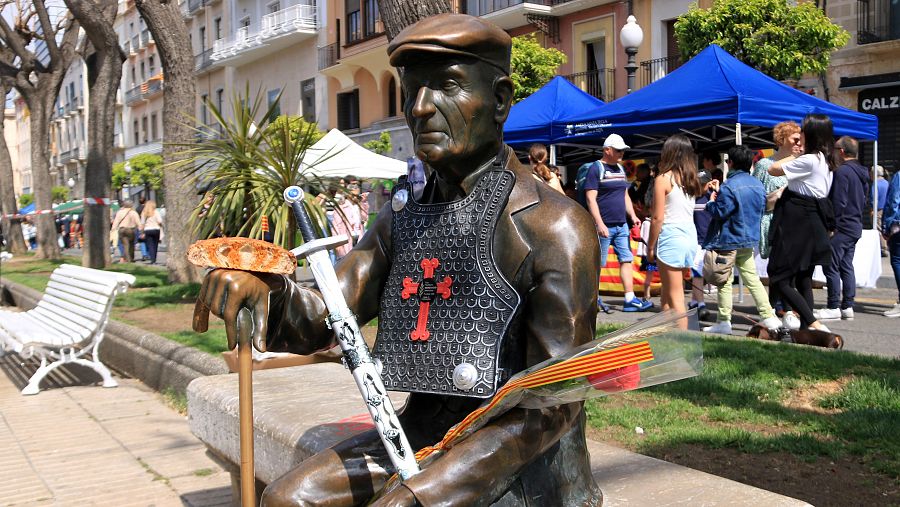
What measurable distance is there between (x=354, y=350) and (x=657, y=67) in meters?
21.3

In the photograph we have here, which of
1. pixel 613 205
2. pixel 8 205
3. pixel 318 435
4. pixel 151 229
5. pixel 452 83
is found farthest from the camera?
pixel 8 205

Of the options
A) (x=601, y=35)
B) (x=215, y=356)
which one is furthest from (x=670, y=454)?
(x=601, y=35)

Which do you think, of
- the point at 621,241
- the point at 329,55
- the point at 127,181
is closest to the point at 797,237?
the point at 621,241

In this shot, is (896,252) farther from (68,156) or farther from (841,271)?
(68,156)

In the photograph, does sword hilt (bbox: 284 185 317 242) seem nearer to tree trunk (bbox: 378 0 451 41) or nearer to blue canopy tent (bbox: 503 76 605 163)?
tree trunk (bbox: 378 0 451 41)

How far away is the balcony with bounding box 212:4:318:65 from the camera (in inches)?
1328

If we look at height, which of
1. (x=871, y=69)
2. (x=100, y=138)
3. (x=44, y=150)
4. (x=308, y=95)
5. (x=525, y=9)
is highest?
(x=525, y=9)

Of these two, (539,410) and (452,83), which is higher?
(452,83)

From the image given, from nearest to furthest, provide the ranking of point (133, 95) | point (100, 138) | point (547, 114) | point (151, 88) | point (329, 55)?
point (547, 114) < point (100, 138) < point (329, 55) < point (151, 88) < point (133, 95)

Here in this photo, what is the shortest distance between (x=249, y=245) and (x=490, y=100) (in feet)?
2.06

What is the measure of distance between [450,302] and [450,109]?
429mm

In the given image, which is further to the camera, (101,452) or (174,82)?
(174,82)

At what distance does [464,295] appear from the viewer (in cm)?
199

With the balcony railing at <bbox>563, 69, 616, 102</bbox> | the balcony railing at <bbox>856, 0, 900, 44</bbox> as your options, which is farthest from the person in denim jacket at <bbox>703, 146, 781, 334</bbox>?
the balcony railing at <bbox>563, 69, 616, 102</bbox>
